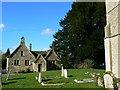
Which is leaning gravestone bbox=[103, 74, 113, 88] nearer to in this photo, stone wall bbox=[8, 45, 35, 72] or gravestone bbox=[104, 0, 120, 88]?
gravestone bbox=[104, 0, 120, 88]

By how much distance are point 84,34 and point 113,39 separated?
24633 millimetres

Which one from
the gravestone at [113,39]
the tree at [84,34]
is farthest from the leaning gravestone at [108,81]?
the tree at [84,34]

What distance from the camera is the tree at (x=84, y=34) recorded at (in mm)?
38406

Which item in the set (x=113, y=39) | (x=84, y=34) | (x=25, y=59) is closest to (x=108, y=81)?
(x=113, y=39)

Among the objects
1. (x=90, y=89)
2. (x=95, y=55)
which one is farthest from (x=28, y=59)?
(x=90, y=89)

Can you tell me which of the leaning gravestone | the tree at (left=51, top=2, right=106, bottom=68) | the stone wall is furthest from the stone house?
the leaning gravestone

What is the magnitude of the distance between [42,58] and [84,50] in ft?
48.5

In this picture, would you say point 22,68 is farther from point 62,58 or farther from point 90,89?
point 90,89

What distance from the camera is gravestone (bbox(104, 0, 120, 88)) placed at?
1488 cm

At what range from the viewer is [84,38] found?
133 feet

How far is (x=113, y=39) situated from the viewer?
1578cm

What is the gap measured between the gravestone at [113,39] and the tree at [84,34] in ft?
69.6

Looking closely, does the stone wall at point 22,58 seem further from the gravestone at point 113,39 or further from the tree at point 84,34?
the gravestone at point 113,39

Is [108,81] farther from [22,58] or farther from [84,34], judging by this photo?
[22,58]
